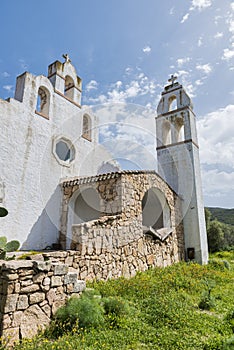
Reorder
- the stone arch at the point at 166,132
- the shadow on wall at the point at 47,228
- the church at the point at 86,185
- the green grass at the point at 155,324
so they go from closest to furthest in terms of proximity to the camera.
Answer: the green grass at the point at 155,324 → the church at the point at 86,185 → the shadow on wall at the point at 47,228 → the stone arch at the point at 166,132

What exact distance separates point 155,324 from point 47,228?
5.53m

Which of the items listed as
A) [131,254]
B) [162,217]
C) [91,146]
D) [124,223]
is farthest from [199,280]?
[91,146]

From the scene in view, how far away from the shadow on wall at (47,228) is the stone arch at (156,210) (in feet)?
12.5

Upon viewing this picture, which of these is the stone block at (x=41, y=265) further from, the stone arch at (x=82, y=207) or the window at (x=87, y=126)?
the window at (x=87, y=126)

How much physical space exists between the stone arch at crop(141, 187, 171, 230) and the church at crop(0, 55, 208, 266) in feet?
0.15

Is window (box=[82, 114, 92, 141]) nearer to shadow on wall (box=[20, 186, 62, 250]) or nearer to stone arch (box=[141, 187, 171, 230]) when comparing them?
shadow on wall (box=[20, 186, 62, 250])

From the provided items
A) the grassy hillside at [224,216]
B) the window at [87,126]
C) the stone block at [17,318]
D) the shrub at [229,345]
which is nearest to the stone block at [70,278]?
the stone block at [17,318]

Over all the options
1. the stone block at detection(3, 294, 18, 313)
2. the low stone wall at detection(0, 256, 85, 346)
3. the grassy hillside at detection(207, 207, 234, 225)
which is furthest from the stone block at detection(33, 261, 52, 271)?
the grassy hillside at detection(207, 207, 234, 225)

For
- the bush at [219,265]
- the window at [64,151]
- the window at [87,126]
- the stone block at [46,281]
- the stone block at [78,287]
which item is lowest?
the bush at [219,265]

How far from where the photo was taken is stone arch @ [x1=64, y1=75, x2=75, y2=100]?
1090 centimetres

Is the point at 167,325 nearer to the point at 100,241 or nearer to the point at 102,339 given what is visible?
the point at 102,339

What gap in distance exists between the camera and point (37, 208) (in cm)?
817

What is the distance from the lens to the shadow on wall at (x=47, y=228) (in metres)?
7.86

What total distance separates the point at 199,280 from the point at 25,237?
18.0 feet
